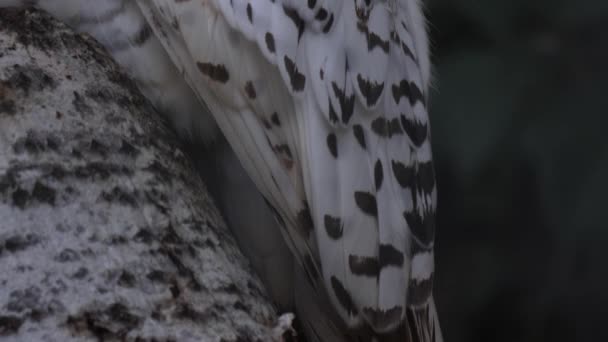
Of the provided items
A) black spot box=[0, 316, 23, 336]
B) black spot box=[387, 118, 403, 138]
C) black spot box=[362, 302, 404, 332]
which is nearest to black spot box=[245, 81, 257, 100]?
black spot box=[387, 118, 403, 138]

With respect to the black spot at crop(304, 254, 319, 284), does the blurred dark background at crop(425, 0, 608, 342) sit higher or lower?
lower

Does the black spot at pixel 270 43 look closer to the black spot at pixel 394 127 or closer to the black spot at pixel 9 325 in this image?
the black spot at pixel 394 127

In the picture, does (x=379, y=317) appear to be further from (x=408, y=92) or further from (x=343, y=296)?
(x=408, y=92)

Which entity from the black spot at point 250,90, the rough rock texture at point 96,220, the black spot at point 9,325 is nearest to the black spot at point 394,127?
the black spot at point 250,90

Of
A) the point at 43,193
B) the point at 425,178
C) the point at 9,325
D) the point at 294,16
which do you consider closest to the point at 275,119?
the point at 294,16

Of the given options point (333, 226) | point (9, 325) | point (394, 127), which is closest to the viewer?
point (9, 325)

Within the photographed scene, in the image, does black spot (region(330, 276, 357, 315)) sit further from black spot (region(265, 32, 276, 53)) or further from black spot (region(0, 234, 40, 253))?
black spot (region(0, 234, 40, 253))

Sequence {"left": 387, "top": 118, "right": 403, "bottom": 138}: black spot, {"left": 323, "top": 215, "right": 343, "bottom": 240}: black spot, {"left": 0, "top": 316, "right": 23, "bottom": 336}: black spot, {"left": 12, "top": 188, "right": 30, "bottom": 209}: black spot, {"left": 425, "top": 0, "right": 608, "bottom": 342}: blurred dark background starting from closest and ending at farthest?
{"left": 0, "top": 316, "right": 23, "bottom": 336}: black spot < {"left": 12, "top": 188, "right": 30, "bottom": 209}: black spot < {"left": 323, "top": 215, "right": 343, "bottom": 240}: black spot < {"left": 387, "top": 118, "right": 403, "bottom": 138}: black spot < {"left": 425, "top": 0, "right": 608, "bottom": 342}: blurred dark background
